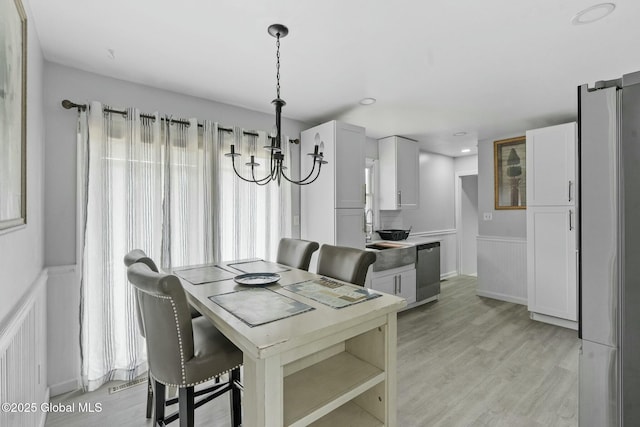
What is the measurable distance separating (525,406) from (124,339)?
3.04m

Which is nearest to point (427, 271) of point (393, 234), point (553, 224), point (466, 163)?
point (393, 234)

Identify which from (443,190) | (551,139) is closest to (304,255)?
(551,139)

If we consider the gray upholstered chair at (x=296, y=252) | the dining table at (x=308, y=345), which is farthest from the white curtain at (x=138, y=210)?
the dining table at (x=308, y=345)

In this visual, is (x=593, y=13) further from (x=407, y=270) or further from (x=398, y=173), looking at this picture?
(x=407, y=270)

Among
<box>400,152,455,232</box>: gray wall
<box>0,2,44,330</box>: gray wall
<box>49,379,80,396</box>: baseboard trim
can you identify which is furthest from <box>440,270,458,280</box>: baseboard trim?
<box>0,2,44,330</box>: gray wall

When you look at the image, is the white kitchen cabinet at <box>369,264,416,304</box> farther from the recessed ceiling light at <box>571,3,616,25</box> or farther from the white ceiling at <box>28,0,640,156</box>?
the recessed ceiling light at <box>571,3,616,25</box>

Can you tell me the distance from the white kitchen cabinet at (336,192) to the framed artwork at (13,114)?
234 cm

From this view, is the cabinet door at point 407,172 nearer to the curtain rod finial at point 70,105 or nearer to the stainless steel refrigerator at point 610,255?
the stainless steel refrigerator at point 610,255

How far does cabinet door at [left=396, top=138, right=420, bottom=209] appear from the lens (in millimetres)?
4406

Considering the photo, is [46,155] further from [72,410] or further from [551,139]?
[551,139]

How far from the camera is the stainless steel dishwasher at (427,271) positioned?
13.3 feet

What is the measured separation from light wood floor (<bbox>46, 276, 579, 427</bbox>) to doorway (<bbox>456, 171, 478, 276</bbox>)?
248cm

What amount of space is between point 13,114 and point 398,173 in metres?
4.01

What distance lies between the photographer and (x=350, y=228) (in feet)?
10.9
